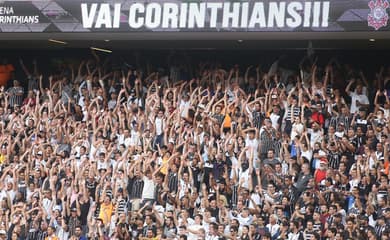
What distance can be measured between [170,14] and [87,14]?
1.99 m

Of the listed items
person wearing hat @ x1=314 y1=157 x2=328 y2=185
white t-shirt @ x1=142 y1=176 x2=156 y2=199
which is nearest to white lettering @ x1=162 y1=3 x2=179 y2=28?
white t-shirt @ x1=142 y1=176 x2=156 y2=199

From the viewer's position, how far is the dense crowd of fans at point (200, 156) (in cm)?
2098

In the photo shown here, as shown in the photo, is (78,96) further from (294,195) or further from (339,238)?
(339,238)

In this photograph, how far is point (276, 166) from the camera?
Result: 71.4ft

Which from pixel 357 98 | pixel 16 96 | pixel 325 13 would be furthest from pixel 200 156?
pixel 16 96

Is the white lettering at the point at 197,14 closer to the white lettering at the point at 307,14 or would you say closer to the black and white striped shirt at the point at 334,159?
the white lettering at the point at 307,14

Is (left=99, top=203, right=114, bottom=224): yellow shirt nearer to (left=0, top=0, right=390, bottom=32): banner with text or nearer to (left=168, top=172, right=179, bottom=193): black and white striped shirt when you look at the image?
(left=168, top=172, right=179, bottom=193): black and white striped shirt

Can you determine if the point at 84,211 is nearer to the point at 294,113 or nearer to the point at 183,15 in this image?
the point at 183,15

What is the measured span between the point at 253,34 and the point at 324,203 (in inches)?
163

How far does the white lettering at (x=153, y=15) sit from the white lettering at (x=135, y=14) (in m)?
0.13

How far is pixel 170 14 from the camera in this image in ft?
75.3

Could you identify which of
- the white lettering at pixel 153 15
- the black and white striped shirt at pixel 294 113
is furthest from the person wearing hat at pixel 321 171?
the white lettering at pixel 153 15

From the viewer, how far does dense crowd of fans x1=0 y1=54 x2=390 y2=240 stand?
21.0 m

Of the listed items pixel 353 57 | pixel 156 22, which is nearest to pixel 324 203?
pixel 353 57
